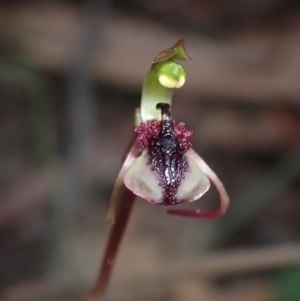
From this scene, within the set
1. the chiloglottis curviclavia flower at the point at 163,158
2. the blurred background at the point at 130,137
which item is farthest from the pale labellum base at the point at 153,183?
the blurred background at the point at 130,137

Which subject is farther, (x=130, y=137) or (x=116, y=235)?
(x=130, y=137)

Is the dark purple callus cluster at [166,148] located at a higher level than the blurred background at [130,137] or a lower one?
lower

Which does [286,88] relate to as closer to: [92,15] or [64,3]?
[92,15]

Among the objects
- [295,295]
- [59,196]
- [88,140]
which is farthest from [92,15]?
[295,295]

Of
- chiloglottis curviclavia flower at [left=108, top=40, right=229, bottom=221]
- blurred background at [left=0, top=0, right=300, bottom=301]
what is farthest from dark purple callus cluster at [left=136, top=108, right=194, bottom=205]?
blurred background at [left=0, top=0, right=300, bottom=301]

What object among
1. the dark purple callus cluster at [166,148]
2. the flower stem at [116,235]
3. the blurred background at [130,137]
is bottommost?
the flower stem at [116,235]

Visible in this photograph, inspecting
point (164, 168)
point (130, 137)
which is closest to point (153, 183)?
point (164, 168)

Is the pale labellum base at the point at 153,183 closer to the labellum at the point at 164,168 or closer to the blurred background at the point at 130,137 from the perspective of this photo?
the labellum at the point at 164,168

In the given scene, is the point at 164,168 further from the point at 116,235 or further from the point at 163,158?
the point at 116,235
